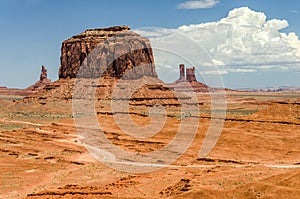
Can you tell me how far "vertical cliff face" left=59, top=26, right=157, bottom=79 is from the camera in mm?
116438

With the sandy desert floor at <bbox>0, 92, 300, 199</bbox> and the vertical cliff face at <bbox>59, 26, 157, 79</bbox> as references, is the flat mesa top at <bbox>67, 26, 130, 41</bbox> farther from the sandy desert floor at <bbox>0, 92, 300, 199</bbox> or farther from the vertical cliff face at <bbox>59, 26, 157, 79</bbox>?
the sandy desert floor at <bbox>0, 92, 300, 199</bbox>

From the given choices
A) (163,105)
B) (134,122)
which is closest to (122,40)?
(163,105)

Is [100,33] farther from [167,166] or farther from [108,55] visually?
[167,166]

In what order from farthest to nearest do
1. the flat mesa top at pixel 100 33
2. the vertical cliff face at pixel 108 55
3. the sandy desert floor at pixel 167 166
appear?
the flat mesa top at pixel 100 33 < the vertical cliff face at pixel 108 55 < the sandy desert floor at pixel 167 166

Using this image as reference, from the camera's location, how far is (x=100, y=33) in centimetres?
12300

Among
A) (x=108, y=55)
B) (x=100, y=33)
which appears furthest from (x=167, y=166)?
(x=100, y=33)

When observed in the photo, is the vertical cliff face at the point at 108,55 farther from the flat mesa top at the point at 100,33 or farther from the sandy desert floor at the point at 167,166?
the sandy desert floor at the point at 167,166

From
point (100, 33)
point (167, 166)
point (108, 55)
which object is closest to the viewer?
point (167, 166)

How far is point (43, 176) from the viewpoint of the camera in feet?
100.0

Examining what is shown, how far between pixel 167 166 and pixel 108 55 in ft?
281

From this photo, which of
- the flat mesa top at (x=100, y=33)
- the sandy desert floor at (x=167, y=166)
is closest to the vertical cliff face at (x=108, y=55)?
the flat mesa top at (x=100, y=33)

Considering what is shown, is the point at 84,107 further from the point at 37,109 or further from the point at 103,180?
the point at 103,180

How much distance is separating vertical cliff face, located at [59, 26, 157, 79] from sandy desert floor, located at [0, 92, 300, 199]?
153 feet

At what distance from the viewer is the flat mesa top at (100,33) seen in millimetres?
121825
